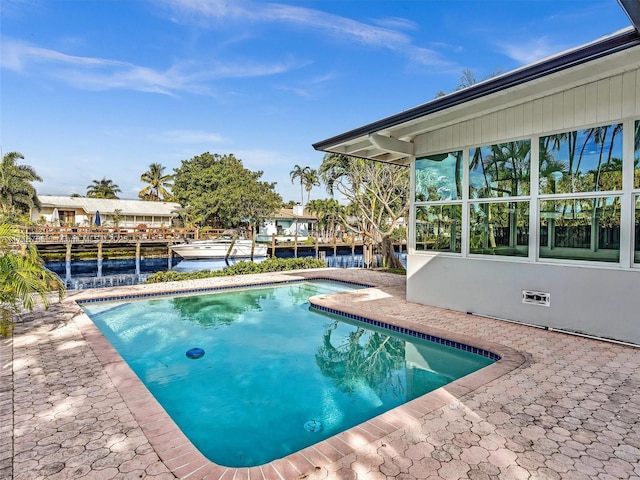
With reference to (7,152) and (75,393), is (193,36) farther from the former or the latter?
(7,152)

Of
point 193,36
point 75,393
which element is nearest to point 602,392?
point 75,393

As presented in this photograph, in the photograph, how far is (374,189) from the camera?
16047 mm

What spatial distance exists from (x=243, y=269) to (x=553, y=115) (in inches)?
431

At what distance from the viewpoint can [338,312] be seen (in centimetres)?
804

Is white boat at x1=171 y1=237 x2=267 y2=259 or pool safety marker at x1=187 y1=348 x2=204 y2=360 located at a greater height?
white boat at x1=171 y1=237 x2=267 y2=259

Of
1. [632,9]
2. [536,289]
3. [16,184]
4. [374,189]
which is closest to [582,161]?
[536,289]

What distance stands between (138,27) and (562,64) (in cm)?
1403

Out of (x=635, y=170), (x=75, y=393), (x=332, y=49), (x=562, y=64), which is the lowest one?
(x=75, y=393)

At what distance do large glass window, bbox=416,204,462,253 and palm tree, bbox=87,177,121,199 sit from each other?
2192 inches

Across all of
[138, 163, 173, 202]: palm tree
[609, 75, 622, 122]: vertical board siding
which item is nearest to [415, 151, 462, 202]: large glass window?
[609, 75, 622, 122]: vertical board siding

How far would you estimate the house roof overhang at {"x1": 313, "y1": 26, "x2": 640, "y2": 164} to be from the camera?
14.3ft

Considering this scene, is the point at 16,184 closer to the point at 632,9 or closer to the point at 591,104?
the point at 591,104

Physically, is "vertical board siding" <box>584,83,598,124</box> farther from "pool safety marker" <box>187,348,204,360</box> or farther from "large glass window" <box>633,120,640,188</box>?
"pool safety marker" <box>187,348,204,360</box>

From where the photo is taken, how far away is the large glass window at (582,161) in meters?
5.54
